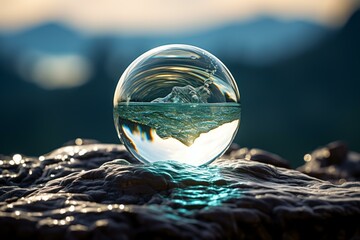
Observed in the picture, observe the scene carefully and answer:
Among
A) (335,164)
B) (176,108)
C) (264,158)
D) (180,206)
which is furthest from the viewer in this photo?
(335,164)

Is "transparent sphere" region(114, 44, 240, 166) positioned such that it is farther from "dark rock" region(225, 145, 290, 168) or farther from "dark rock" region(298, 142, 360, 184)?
→ "dark rock" region(298, 142, 360, 184)

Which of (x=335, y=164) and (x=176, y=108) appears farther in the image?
(x=335, y=164)

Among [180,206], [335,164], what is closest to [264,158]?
[335,164]

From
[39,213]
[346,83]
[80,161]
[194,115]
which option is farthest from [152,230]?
[346,83]

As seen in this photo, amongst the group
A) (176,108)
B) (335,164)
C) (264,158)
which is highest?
(176,108)

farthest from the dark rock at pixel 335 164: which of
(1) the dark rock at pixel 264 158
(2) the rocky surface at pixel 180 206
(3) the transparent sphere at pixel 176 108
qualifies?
(2) the rocky surface at pixel 180 206

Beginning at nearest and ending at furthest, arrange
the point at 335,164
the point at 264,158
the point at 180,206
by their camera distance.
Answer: the point at 180,206 → the point at 264,158 → the point at 335,164

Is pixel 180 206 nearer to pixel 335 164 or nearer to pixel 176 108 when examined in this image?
pixel 176 108
